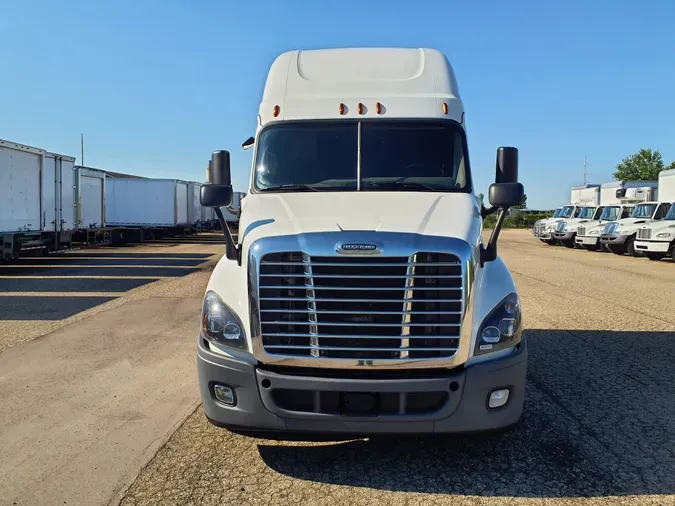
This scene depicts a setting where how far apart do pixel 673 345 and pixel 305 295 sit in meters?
5.83

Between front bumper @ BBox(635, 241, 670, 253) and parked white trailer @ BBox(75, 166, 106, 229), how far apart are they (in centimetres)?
1974

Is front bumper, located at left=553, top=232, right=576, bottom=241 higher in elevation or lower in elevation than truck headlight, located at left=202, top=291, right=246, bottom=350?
higher

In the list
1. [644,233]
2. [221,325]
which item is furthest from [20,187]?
[644,233]

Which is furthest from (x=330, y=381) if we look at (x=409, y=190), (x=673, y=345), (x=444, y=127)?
(x=673, y=345)

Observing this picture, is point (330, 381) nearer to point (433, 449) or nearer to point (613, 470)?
point (433, 449)

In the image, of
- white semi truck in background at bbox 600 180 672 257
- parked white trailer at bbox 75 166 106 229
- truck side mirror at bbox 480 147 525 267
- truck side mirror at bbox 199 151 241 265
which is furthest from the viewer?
white semi truck in background at bbox 600 180 672 257

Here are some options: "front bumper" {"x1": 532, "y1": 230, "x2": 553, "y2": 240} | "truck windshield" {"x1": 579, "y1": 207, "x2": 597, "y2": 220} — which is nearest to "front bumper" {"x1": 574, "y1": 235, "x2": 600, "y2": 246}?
"truck windshield" {"x1": 579, "y1": 207, "x2": 597, "y2": 220}

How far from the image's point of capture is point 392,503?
3.29 metres

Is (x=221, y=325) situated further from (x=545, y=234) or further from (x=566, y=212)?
(x=566, y=212)

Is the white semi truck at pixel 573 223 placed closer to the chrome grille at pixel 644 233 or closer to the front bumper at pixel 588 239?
the front bumper at pixel 588 239

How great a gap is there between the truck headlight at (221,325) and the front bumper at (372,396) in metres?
0.13

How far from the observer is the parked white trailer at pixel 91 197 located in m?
20.2

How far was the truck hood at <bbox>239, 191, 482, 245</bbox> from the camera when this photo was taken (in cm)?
370

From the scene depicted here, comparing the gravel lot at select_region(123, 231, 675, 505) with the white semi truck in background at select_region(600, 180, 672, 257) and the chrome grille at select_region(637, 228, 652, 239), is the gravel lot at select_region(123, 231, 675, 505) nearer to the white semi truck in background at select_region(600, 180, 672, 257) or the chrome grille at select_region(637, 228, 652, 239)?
the chrome grille at select_region(637, 228, 652, 239)
